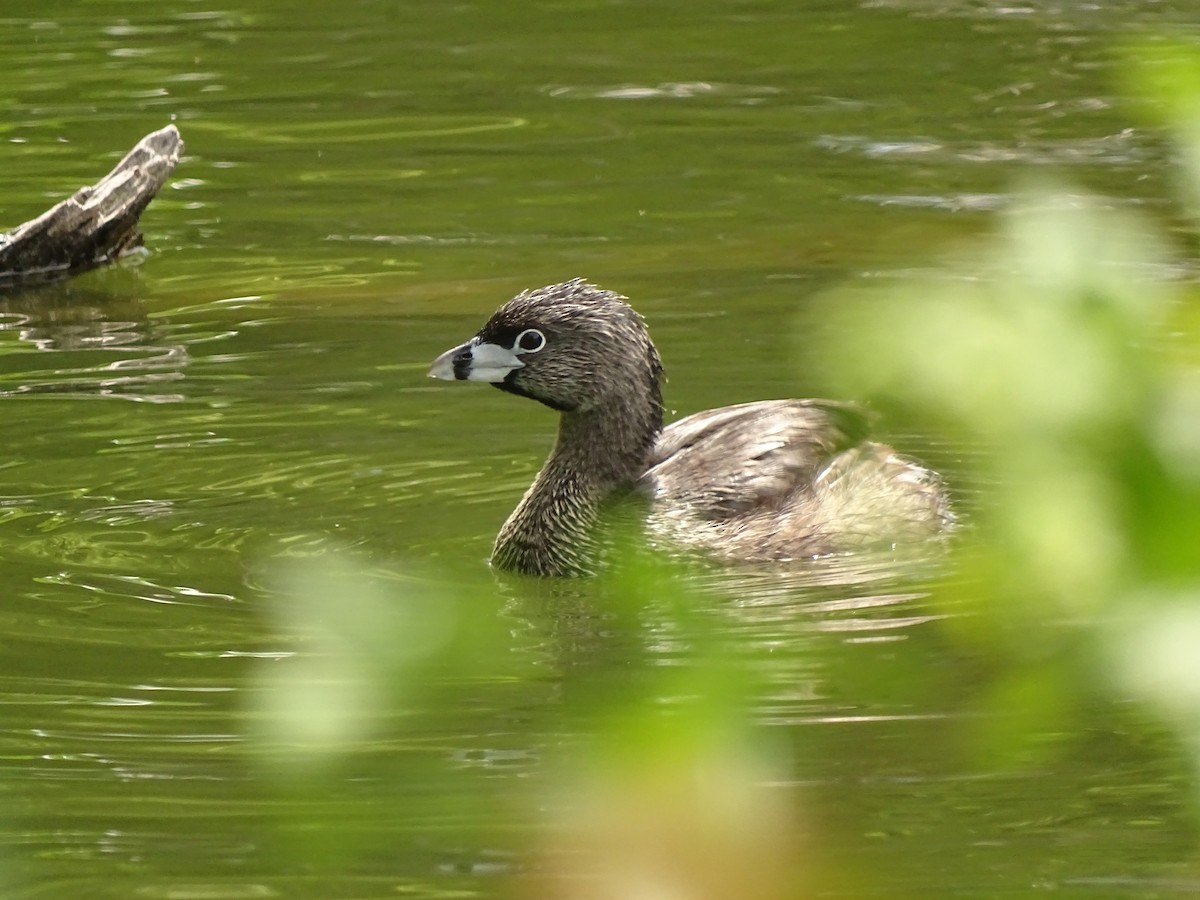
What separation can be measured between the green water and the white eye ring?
0.65 m

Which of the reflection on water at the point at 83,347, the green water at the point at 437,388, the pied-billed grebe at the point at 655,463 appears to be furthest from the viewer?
the reflection on water at the point at 83,347

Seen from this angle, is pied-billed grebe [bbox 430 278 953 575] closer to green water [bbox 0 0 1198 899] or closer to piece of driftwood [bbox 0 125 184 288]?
green water [bbox 0 0 1198 899]

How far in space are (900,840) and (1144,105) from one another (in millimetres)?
3087

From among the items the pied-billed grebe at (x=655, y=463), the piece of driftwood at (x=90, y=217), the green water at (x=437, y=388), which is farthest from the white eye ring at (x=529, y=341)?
the piece of driftwood at (x=90, y=217)

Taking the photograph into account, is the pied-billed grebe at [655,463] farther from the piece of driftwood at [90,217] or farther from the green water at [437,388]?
the piece of driftwood at [90,217]

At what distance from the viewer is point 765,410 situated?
24.7ft

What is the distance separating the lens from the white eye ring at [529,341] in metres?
7.80

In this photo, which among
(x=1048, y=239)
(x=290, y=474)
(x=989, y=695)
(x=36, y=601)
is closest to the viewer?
(x=1048, y=239)

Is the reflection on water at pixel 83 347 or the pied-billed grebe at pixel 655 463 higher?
the pied-billed grebe at pixel 655 463

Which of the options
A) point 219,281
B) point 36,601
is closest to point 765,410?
point 36,601

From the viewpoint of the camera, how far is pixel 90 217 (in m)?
11.8

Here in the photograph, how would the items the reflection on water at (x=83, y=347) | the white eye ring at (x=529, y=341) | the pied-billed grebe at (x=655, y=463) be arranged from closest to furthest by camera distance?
the pied-billed grebe at (x=655, y=463) → the white eye ring at (x=529, y=341) → the reflection on water at (x=83, y=347)

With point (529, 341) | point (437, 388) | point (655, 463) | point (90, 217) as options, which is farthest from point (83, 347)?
point (655, 463)

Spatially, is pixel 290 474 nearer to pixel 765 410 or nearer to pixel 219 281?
pixel 765 410
